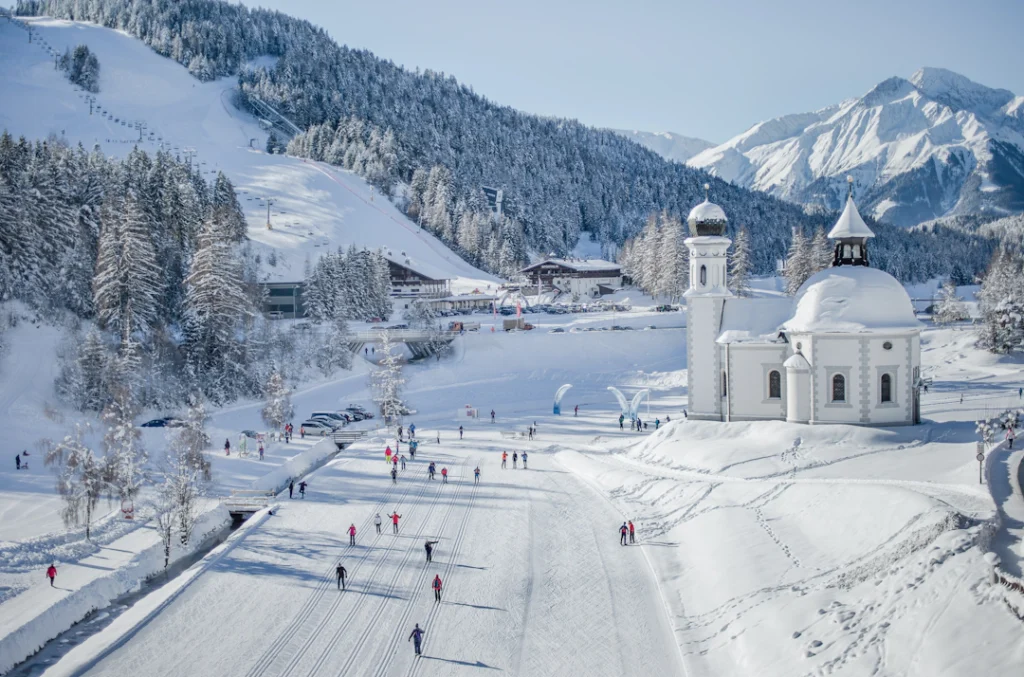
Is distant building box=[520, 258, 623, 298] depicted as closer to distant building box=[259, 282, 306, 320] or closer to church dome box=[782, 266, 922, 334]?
distant building box=[259, 282, 306, 320]

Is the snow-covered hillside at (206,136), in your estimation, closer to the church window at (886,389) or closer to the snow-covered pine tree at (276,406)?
the snow-covered pine tree at (276,406)

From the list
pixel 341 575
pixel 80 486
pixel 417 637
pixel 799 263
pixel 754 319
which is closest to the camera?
pixel 417 637

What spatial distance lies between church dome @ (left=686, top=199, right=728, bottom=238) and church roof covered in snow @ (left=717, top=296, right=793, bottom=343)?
12.1 ft

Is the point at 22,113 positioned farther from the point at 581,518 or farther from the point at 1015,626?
the point at 1015,626

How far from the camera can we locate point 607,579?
2503cm

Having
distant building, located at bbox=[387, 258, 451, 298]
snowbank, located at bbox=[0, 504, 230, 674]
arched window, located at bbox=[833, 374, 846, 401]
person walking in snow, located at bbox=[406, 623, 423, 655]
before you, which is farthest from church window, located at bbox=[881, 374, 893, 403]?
distant building, located at bbox=[387, 258, 451, 298]

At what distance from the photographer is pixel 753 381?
4019 cm

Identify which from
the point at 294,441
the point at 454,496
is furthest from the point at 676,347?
the point at 454,496

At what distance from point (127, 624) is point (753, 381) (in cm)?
2817

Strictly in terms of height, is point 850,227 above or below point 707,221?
below

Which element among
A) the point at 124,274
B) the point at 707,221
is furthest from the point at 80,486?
the point at 707,221

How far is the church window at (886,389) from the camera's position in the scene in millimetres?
36344

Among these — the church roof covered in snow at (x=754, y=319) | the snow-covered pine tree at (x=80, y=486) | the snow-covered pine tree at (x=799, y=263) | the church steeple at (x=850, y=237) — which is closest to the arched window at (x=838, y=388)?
the church roof covered in snow at (x=754, y=319)

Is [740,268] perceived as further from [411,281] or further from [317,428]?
[317,428]
